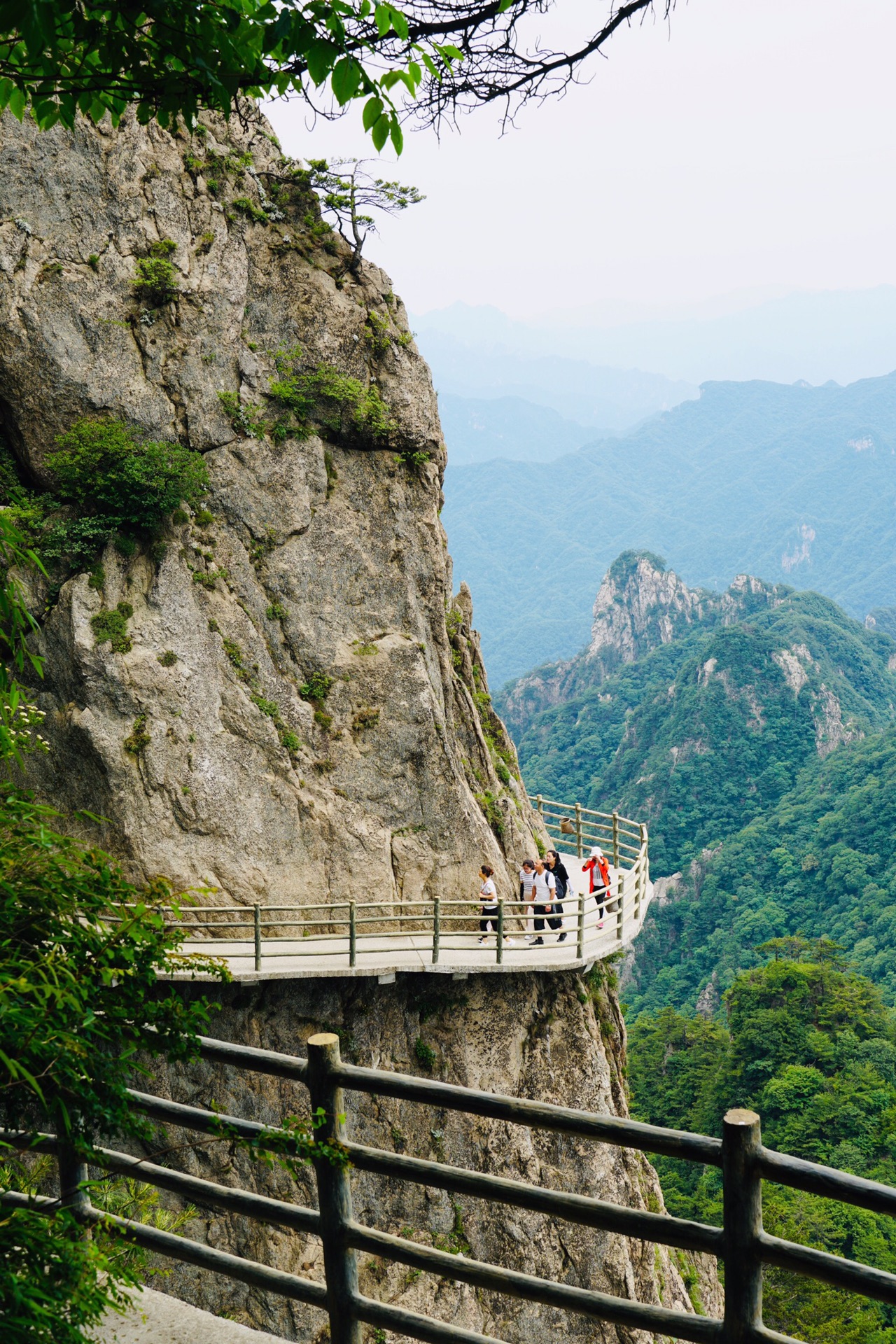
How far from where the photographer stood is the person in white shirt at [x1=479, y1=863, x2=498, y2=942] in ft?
59.0

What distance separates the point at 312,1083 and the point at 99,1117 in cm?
85

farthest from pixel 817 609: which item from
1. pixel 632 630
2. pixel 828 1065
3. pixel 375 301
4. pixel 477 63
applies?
pixel 477 63

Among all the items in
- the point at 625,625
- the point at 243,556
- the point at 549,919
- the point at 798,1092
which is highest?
the point at 625,625

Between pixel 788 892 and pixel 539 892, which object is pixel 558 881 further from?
pixel 788 892

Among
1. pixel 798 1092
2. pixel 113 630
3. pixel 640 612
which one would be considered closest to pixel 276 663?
pixel 113 630

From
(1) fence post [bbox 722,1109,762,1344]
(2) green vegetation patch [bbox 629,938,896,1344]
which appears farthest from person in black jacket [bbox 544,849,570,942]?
(2) green vegetation patch [bbox 629,938,896,1344]

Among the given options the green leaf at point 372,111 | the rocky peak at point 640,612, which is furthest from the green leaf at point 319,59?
the rocky peak at point 640,612

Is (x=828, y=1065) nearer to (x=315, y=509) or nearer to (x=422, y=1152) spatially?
(x=422, y=1152)

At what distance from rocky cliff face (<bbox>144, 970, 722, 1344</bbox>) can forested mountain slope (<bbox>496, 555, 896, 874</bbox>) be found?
64616 millimetres

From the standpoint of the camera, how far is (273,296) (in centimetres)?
2064

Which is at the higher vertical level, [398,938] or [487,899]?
[487,899]

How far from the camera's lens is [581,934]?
17.5 meters

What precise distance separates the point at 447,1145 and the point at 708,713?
252ft

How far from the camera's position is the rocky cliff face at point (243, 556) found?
1750 cm
